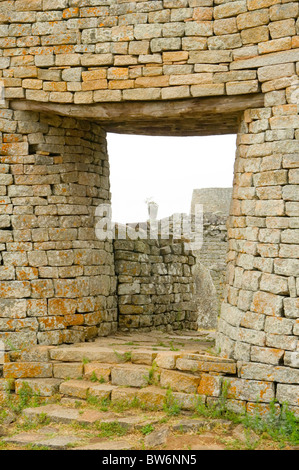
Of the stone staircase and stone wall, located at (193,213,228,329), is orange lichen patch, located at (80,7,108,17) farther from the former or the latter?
stone wall, located at (193,213,228,329)

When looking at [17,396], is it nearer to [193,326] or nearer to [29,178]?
[29,178]

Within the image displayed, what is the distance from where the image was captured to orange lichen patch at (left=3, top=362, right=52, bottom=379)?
22.9 feet

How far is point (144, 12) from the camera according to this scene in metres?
6.63

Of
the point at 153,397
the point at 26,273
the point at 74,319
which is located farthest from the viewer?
the point at 74,319

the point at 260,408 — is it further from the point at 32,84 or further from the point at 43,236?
the point at 32,84

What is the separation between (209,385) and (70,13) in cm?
458

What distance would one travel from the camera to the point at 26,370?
698cm

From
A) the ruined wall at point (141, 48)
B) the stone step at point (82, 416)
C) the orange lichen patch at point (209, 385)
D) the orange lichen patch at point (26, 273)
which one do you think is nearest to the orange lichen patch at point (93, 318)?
the orange lichen patch at point (26, 273)

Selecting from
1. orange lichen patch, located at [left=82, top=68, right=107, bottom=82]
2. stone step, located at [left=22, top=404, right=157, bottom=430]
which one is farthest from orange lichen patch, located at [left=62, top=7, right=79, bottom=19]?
stone step, located at [left=22, top=404, right=157, bottom=430]

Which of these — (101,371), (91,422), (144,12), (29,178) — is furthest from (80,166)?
(91,422)

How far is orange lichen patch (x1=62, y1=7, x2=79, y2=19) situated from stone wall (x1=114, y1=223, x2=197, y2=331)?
312cm

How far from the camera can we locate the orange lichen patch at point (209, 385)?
6066 mm

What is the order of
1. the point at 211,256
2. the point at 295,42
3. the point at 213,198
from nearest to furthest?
the point at 295,42
the point at 211,256
the point at 213,198

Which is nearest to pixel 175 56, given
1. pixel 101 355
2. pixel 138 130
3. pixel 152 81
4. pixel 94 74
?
pixel 152 81
